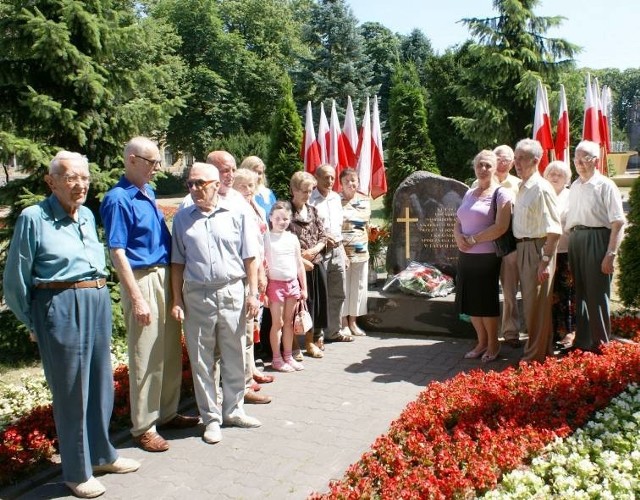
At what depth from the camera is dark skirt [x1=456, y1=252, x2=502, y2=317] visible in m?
5.73

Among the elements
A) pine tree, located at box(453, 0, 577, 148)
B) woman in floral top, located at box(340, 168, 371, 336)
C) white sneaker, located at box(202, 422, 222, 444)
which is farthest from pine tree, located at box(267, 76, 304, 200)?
white sneaker, located at box(202, 422, 222, 444)

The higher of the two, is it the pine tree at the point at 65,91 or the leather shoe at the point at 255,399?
the pine tree at the point at 65,91

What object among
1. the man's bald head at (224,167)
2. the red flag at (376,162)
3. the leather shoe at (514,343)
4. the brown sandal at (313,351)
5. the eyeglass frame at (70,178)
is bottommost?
the leather shoe at (514,343)

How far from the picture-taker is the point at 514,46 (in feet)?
59.3

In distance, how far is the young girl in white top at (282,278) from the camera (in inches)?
224

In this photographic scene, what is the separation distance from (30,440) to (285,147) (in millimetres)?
15623

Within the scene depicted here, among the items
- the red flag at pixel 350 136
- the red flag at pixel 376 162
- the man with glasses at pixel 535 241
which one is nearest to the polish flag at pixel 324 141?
the red flag at pixel 350 136

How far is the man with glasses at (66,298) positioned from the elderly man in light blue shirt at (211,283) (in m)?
0.64

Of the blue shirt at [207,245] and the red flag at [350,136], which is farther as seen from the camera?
the red flag at [350,136]

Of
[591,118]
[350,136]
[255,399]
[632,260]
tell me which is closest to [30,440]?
[255,399]

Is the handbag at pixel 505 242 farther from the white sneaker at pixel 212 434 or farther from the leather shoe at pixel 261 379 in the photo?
the white sneaker at pixel 212 434

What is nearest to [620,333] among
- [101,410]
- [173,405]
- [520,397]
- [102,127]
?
[520,397]

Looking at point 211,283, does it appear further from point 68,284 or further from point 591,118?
point 591,118

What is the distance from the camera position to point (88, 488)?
354cm
